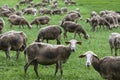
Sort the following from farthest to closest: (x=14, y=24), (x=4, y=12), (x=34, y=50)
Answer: (x=4, y=12), (x=14, y=24), (x=34, y=50)

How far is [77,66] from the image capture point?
725 inches

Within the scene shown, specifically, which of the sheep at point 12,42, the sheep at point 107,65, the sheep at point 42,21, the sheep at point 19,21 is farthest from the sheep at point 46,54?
the sheep at point 42,21

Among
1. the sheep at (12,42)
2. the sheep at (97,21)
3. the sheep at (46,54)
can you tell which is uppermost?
the sheep at (46,54)

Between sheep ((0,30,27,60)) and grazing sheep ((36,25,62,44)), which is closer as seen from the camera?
sheep ((0,30,27,60))

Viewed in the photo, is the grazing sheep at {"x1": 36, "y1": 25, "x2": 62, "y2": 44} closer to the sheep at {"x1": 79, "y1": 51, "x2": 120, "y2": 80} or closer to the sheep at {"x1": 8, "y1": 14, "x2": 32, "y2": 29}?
the sheep at {"x1": 79, "y1": 51, "x2": 120, "y2": 80}

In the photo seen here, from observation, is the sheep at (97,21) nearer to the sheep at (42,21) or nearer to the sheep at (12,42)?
the sheep at (42,21)

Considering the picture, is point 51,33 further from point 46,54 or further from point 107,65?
point 107,65

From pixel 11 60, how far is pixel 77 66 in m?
3.61

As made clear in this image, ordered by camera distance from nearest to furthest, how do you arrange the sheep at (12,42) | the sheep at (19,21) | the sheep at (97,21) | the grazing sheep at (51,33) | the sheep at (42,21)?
1. the sheep at (12,42)
2. the grazing sheep at (51,33)
3. the sheep at (19,21)
4. the sheep at (97,21)
5. the sheep at (42,21)

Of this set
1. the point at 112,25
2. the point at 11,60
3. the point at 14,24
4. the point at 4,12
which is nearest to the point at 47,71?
the point at 11,60

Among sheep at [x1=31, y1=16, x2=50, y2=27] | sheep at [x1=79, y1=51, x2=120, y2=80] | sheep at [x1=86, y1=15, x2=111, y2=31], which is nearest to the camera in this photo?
sheep at [x1=79, y1=51, x2=120, y2=80]

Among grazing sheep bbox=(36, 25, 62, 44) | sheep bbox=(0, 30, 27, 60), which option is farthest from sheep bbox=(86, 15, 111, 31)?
sheep bbox=(0, 30, 27, 60)

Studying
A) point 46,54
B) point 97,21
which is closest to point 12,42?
point 46,54

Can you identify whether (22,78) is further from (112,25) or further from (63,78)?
(112,25)
